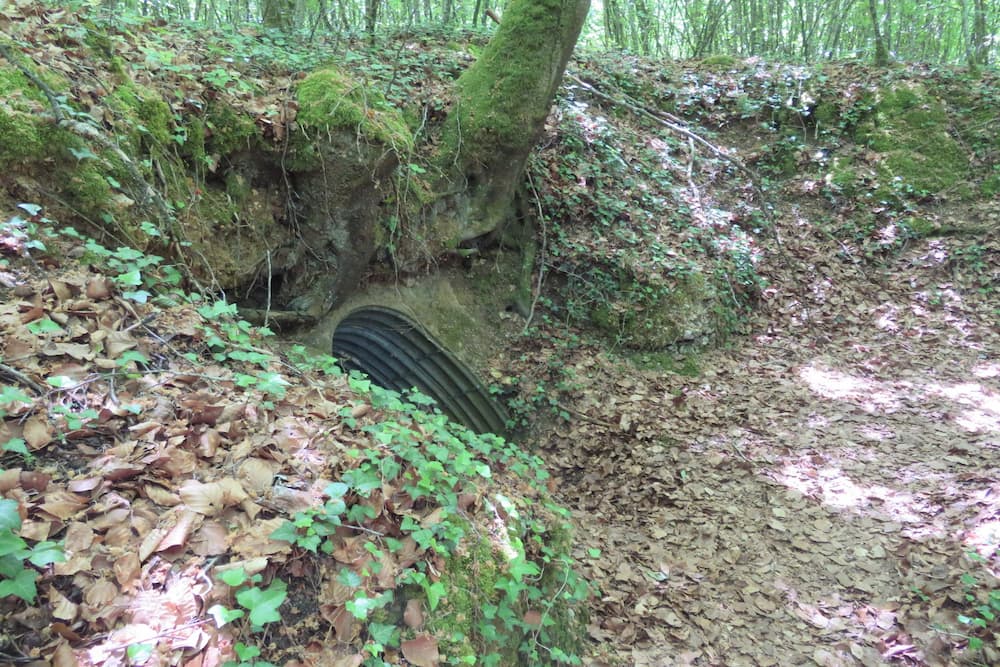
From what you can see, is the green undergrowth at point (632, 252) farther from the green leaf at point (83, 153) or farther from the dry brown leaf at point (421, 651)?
the dry brown leaf at point (421, 651)

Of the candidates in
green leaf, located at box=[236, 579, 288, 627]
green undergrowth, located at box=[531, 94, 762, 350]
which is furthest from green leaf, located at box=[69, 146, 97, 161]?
green undergrowth, located at box=[531, 94, 762, 350]

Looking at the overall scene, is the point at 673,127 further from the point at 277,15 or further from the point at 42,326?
the point at 42,326

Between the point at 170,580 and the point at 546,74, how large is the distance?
20.5 feet

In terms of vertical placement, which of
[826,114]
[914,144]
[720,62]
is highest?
[720,62]

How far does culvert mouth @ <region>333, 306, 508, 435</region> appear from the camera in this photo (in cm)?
712

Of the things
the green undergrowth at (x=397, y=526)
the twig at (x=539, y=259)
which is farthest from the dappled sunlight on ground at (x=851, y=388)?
the green undergrowth at (x=397, y=526)

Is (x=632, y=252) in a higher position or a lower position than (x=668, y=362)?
higher

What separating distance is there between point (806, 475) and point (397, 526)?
4.71m

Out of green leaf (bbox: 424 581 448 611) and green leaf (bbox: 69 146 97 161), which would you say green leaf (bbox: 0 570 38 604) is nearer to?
green leaf (bbox: 424 581 448 611)

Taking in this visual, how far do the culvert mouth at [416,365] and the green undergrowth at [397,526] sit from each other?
9.82 ft

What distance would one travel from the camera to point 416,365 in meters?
7.51

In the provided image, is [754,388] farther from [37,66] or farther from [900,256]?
[37,66]

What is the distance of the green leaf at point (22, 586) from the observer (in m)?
1.69

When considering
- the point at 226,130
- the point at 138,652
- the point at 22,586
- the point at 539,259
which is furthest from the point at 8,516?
the point at 539,259
